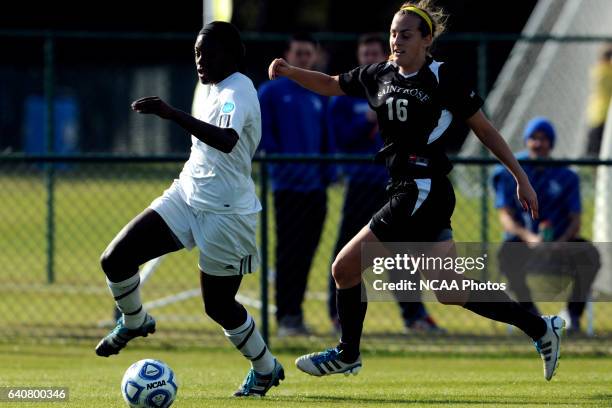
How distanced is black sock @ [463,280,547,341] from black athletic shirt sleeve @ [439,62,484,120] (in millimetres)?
1039

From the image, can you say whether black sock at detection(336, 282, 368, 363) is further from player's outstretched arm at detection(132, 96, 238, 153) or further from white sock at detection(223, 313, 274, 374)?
Result: player's outstretched arm at detection(132, 96, 238, 153)

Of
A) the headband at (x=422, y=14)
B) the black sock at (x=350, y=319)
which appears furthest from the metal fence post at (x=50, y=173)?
the headband at (x=422, y=14)

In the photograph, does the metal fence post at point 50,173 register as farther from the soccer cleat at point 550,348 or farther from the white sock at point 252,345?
the soccer cleat at point 550,348

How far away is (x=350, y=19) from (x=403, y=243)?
85.6ft

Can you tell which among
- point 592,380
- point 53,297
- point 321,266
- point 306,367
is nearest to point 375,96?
point 306,367

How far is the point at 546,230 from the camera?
11.2m

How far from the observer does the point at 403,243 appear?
777 centimetres

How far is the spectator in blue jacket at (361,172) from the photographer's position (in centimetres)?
1112

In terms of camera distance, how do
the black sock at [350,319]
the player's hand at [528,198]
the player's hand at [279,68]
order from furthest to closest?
the player's hand at [279,68] < the black sock at [350,319] < the player's hand at [528,198]

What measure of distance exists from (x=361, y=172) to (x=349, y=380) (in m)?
Answer: 3.17

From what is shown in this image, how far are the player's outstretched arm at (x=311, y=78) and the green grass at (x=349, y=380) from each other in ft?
5.93

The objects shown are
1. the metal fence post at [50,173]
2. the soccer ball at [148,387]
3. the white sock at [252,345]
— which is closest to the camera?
the soccer ball at [148,387]

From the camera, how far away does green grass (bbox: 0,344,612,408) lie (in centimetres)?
734

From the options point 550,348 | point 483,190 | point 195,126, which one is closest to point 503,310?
point 550,348
